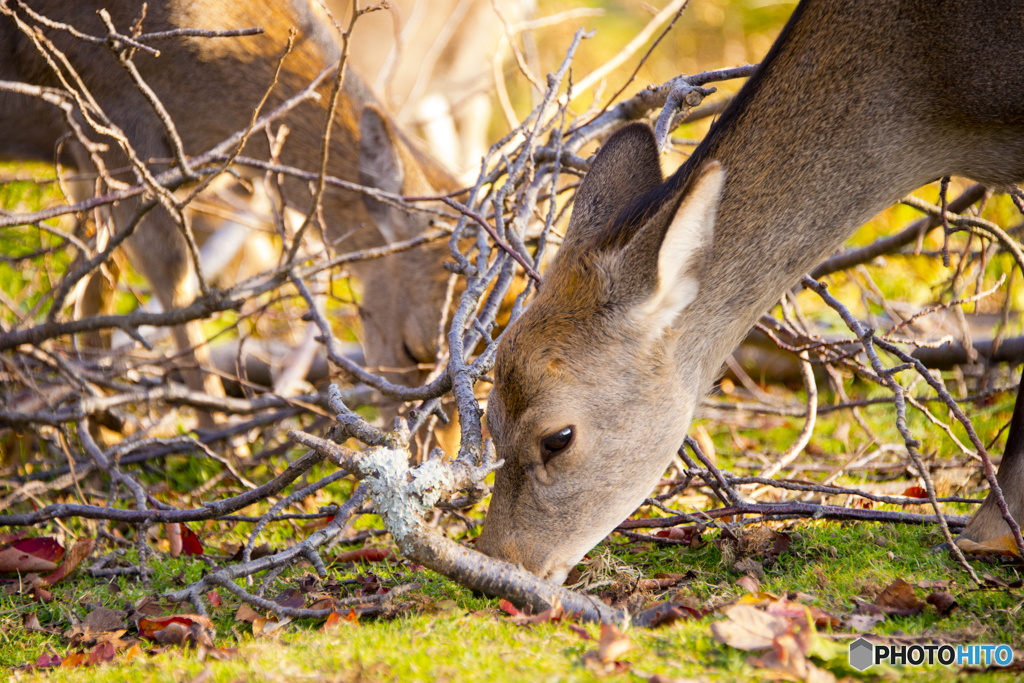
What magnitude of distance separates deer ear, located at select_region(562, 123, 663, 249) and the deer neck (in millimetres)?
273

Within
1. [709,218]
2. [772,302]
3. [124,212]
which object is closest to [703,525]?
[772,302]

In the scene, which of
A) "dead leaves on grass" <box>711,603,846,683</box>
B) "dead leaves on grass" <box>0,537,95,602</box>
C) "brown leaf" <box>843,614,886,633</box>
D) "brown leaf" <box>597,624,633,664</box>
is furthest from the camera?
"dead leaves on grass" <box>0,537,95,602</box>

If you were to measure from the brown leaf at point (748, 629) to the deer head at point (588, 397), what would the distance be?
81cm

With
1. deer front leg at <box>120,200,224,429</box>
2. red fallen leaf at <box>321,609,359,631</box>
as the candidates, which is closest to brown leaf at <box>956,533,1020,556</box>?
red fallen leaf at <box>321,609,359,631</box>

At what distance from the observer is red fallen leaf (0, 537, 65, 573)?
10.4 ft

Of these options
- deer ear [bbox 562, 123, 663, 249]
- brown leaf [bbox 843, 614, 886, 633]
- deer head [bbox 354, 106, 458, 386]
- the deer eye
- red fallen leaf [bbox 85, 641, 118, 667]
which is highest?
deer head [bbox 354, 106, 458, 386]

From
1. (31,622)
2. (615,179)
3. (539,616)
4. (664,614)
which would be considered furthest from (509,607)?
(31,622)

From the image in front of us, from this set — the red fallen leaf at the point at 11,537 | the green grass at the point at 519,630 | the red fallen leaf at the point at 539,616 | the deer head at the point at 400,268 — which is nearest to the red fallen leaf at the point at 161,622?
the green grass at the point at 519,630

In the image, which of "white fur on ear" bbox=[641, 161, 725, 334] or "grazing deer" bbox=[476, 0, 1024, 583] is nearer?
"white fur on ear" bbox=[641, 161, 725, 334]

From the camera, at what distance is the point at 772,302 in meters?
2.86

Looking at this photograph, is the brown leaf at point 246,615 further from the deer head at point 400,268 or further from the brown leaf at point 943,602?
the brown leaf at point 943,602

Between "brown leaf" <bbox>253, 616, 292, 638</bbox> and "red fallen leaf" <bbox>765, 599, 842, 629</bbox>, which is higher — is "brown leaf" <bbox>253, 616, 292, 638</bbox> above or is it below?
below

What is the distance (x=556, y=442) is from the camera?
104 inches

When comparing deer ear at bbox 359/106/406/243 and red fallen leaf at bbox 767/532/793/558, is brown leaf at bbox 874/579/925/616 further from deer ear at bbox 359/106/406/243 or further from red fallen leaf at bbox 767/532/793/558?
deer ear at bbox 359/106/406/243
